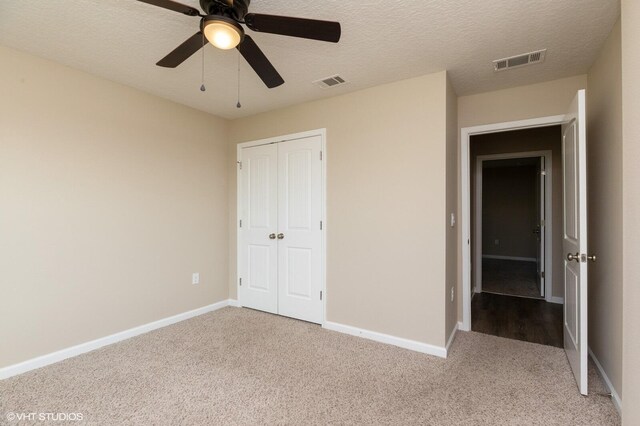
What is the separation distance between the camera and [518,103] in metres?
2.84

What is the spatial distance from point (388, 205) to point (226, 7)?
1.95 meters

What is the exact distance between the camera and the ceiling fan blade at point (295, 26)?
1.44 meters

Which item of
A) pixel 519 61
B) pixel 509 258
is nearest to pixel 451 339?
pixel 519 61

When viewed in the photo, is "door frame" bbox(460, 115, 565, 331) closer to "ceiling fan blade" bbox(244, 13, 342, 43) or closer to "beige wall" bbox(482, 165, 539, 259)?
"ceiling fan blade" bbox(244, 13, 342, 43)

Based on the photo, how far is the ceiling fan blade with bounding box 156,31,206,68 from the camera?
5.19 feet

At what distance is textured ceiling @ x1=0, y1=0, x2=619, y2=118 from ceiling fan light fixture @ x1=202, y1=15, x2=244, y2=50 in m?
0.39

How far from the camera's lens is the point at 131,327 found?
115 inches

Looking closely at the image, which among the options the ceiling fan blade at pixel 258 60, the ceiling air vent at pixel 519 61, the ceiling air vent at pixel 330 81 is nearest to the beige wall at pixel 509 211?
the ceiling air vent at pixel 519 61

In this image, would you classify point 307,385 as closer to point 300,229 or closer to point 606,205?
point 300,229

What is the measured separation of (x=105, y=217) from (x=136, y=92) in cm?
127

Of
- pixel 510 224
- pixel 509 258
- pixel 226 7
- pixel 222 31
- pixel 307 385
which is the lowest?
pixel 307 385

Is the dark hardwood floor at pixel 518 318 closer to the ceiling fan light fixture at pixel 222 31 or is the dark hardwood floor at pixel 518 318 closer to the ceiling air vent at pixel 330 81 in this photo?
the ceiling air vent at pixel 330 81

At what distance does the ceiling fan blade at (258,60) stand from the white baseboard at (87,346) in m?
2.69

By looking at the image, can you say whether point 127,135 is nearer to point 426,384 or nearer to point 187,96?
point 187,96
